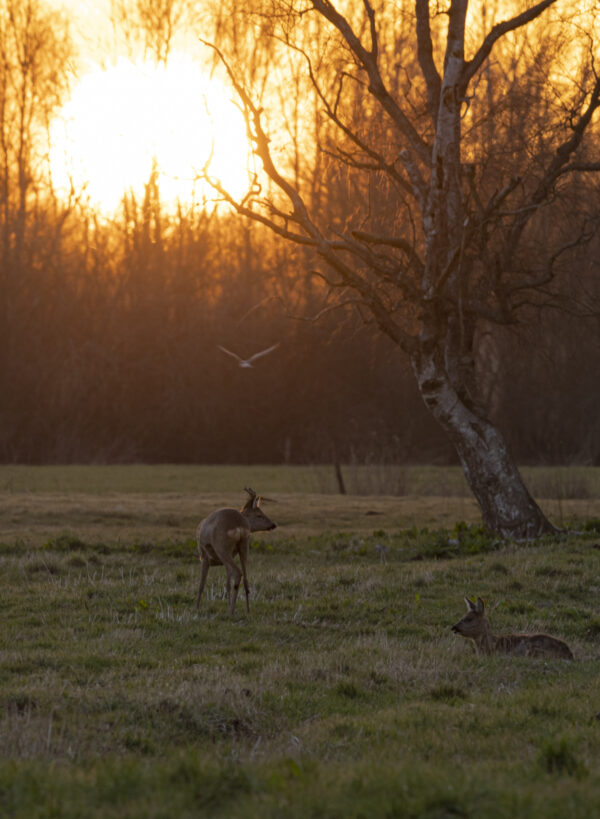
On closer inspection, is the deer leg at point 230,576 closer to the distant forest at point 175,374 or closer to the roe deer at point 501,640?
the roe deer at point 501,640

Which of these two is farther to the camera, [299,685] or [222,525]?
[222,525]

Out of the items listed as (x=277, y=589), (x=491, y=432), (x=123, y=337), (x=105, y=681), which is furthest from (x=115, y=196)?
(x=105, y=681)

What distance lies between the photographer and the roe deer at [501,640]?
381 inches

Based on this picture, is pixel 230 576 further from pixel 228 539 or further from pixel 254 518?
pixel 254 518

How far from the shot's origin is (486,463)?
60.4 ft

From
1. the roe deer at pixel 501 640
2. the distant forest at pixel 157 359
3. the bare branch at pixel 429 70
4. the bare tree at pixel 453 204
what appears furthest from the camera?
the distant forest at pixel 157 359

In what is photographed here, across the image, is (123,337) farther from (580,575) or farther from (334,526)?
(580,575)

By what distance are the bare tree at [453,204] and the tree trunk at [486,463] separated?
23 millimetres

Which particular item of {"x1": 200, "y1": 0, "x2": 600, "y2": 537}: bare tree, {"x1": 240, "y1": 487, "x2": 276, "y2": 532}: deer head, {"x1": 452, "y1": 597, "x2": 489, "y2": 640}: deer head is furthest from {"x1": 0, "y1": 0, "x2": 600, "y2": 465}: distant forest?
{"x1": 452, "y1": 597, "x2": 489, "y2": 640}: deer head

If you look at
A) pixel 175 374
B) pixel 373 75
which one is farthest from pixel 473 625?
pixel 175 374

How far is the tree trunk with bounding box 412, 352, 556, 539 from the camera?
18375 mm

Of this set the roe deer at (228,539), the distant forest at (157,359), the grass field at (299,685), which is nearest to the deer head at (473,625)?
the grass field at (299,685)

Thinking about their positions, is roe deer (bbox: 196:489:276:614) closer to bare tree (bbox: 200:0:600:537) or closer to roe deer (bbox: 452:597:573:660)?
roe deer (bbox: 452:597:573:660)

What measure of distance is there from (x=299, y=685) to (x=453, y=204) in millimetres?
12712
